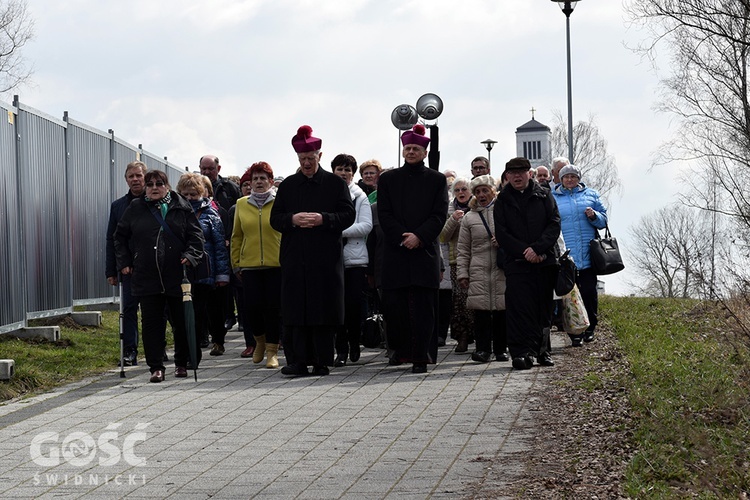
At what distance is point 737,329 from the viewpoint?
1012 cm

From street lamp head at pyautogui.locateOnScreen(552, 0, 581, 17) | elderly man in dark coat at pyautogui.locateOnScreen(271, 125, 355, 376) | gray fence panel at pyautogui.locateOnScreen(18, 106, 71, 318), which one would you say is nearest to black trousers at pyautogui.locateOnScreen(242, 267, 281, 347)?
elderly man in dark coat at pyautogui.locateOnScreen(271, 125, 355, 376)

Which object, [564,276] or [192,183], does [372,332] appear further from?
[192,183]

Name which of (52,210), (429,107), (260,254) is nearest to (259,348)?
(260,254)

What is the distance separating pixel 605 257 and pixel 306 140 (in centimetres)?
421

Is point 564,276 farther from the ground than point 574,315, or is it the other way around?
point 564,276

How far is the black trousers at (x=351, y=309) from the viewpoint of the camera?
1324 centimetres

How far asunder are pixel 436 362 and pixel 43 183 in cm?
610

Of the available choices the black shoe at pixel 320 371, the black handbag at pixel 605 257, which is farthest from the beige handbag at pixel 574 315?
the black shoe at pixel 320 371

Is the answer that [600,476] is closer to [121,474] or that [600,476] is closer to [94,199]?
[121,474]

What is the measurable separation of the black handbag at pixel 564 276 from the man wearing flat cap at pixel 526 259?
2.8 inches

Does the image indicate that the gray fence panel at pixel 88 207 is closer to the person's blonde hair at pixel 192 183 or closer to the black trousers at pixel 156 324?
the person's blonde hair at pixel 192 183

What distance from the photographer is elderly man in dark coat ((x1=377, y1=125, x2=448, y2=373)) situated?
40.5 feet

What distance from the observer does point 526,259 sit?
12.5 meters

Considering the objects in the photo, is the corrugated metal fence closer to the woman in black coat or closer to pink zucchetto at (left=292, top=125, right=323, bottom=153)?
the woman in black coat
